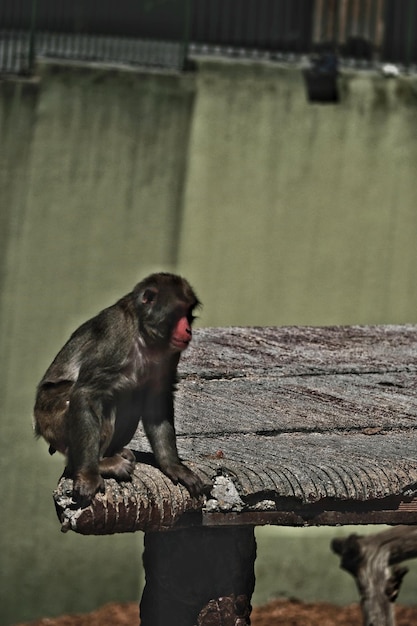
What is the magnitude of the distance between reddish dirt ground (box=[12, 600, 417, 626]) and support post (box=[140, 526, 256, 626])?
Result: 5.33 m

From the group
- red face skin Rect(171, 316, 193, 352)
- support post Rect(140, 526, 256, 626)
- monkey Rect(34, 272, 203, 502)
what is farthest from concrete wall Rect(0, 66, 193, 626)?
support post Rect(140, 526, 256, 626)

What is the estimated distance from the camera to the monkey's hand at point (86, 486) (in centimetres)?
473

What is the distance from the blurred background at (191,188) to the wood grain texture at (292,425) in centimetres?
229

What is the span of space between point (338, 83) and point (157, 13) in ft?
5.29

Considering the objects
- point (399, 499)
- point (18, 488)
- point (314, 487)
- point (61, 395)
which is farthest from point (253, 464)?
point (18, 488)

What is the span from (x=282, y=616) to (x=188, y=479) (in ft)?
20.7

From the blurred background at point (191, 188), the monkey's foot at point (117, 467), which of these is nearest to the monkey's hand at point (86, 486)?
the monkey's foot at point (117, 467)

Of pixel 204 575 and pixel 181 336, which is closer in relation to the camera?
pixel 204 575

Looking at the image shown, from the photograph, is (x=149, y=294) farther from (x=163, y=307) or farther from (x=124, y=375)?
(x=124, y=375)

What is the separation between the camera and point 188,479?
4.95m

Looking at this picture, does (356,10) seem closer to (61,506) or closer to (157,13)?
(157,13)

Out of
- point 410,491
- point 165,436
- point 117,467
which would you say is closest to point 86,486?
point 117,467

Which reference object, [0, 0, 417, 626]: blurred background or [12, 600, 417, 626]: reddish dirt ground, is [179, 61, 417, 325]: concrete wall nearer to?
[0, 0, 417, 626]: blurred background

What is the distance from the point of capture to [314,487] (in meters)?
5.14
